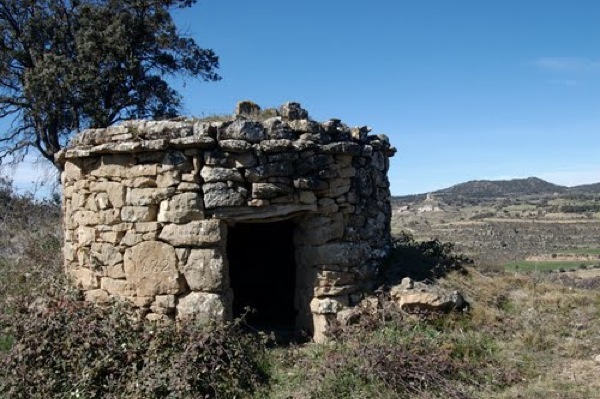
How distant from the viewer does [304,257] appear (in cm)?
733

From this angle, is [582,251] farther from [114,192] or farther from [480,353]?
[114,192]

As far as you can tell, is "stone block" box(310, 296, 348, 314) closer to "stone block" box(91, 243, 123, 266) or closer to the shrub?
the shrub

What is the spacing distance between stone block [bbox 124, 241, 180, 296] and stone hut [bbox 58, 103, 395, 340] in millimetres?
12

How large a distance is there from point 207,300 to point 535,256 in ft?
66.2

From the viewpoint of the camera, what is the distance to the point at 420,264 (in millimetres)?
8602

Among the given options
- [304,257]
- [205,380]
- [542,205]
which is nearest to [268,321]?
[304,257]

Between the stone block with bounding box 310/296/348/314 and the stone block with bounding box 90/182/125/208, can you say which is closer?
the stone block with bounding box 90/182/125/208

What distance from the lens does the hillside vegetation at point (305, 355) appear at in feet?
18.1

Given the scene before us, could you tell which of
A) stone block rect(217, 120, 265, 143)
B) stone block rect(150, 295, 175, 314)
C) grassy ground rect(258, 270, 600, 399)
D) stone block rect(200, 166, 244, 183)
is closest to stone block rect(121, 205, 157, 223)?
stone block rect(200, 166, 244, 183)

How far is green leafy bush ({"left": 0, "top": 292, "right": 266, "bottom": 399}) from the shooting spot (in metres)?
5.47

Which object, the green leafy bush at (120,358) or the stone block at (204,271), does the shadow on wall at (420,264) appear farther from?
the green leafy bush at (120,358)

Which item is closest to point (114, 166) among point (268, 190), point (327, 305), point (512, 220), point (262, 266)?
point (268, 190)

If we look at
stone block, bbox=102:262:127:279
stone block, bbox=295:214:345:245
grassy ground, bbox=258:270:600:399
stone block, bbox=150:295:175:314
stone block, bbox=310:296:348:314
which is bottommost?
grassy ground, bbox=258:270:600:399

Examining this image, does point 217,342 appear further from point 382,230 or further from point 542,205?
point 542,205
